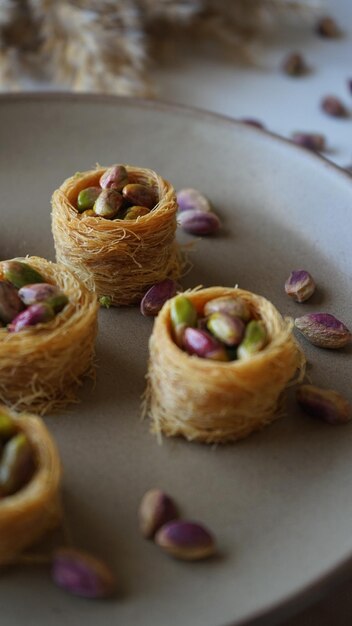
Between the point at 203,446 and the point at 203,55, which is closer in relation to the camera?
the point at 203,446

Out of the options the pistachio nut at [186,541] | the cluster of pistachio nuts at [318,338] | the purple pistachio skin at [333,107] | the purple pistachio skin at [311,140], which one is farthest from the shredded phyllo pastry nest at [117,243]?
the purple pistachio skin at [333,107]

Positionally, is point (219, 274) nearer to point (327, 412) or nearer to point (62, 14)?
point (327, 412)

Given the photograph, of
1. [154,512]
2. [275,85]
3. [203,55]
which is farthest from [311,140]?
[154,512]

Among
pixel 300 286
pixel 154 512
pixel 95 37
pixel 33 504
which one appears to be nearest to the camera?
pixel 33 504

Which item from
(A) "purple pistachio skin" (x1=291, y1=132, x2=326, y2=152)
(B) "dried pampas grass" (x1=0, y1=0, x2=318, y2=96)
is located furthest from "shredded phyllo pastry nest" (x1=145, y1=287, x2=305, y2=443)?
(B) "dried pampas grass" (x1=0, y1=0, x2=318, y2=96)

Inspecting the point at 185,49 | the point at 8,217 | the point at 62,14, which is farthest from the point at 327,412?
the point at 185,49

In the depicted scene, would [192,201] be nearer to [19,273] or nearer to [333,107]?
[19,273]
